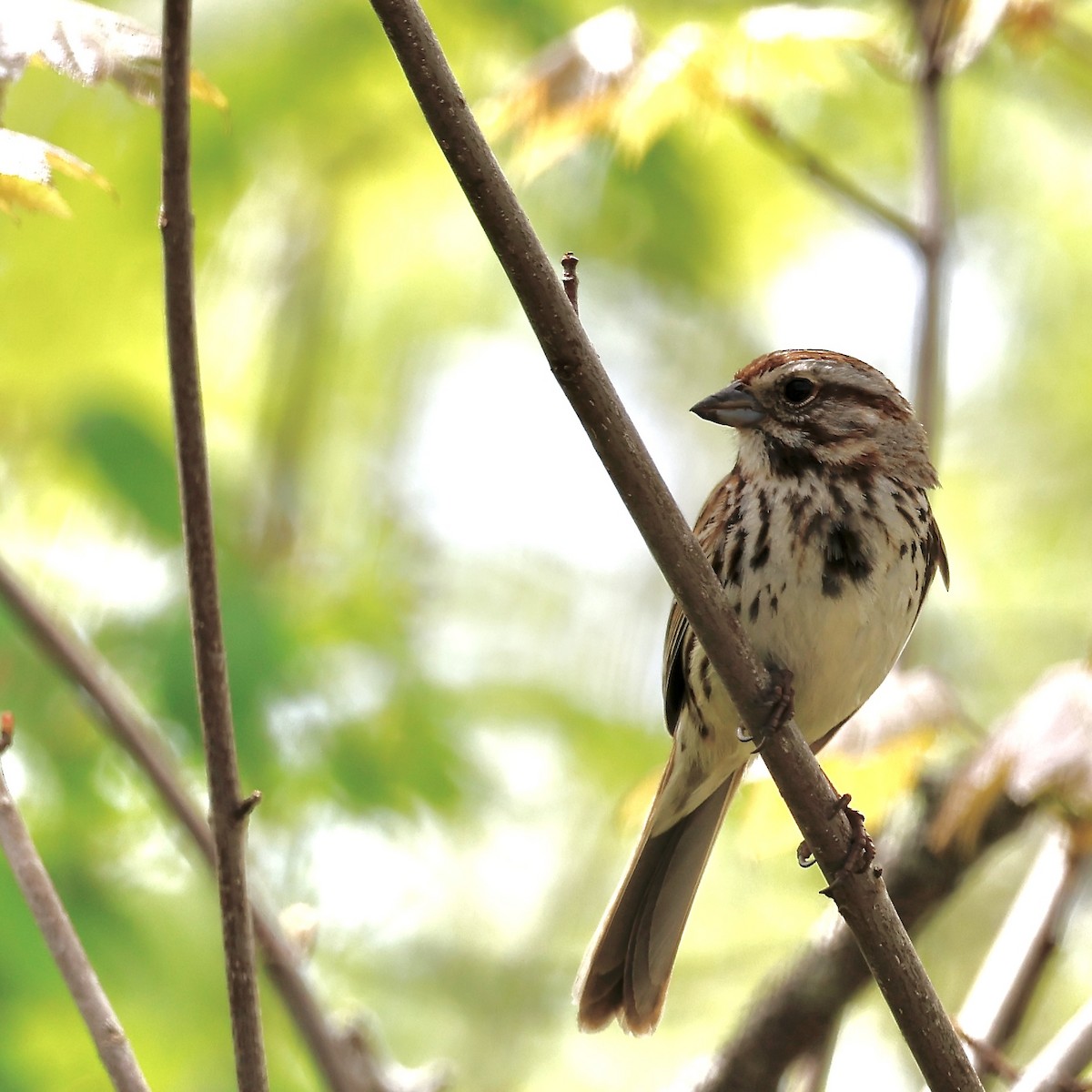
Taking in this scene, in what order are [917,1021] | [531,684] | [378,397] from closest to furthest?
[917,1021]
[531,684]
[378,397]

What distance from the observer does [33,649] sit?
13.0 feet

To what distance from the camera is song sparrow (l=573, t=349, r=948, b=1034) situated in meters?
3.55

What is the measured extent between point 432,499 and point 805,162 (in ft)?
10.0

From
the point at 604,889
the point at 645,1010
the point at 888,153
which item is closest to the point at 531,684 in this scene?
the point at 604,889

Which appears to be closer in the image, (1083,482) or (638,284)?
(638,284)

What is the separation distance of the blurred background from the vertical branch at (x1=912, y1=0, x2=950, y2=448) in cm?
14

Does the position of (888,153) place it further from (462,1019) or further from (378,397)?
(462,1019)

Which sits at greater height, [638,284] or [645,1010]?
[638,284]

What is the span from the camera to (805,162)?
4312 millimetres

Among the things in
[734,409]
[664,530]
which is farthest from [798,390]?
[664,530]

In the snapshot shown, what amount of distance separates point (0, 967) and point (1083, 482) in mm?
5634

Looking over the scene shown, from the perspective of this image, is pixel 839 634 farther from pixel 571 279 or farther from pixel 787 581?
pixel 571 279

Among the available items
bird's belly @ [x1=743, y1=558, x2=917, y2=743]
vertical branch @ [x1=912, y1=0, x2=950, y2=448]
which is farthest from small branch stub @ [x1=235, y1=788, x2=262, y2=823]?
vertical branch @ [x1=912, y1=0, x2=950, y2=448]

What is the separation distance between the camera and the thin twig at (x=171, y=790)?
2.91m
